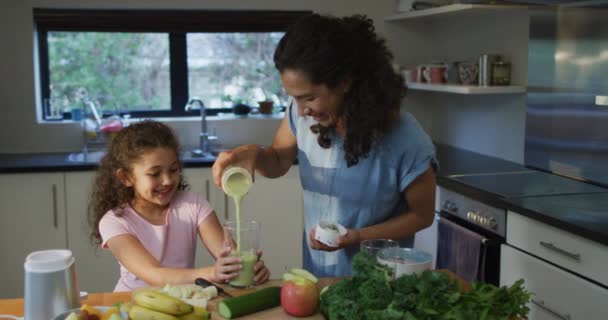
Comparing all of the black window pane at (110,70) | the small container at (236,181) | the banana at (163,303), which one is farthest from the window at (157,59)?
the banana at (163,303)

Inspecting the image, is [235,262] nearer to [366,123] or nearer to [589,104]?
[366,123]

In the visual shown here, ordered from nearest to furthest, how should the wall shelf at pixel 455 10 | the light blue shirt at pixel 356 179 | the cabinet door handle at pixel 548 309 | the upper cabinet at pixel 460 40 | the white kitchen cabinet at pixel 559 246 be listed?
1. the light blue shirt at pixel 356 179
2. the white kitchen cabinet at pixel 559 246
3. the cabinet door handle at pixel 548 309
4. the wall shelf at pixel 455 10
5. the upper cabinet at pixel 460 40

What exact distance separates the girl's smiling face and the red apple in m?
0.60

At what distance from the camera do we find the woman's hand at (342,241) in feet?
5.40

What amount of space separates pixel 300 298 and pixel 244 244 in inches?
8.7

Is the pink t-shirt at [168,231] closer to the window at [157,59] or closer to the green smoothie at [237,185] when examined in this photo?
the green smoothie at [237,185]

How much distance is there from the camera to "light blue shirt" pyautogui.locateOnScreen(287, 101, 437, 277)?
5.90 feet

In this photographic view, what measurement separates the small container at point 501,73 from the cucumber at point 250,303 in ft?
6.97

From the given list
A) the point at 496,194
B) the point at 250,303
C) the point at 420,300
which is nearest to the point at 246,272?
the point at 250,303

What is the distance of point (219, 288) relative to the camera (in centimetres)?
158

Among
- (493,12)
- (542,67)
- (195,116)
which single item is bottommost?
(195,116)

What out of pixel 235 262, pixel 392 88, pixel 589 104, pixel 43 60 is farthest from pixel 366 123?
pixel 43 60

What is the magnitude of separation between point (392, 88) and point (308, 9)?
2.37 meters

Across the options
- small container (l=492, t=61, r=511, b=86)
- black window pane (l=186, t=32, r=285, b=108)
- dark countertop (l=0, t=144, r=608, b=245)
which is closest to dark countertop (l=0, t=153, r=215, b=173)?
dark countertop (l=0, t=144, r=608, b=245)
